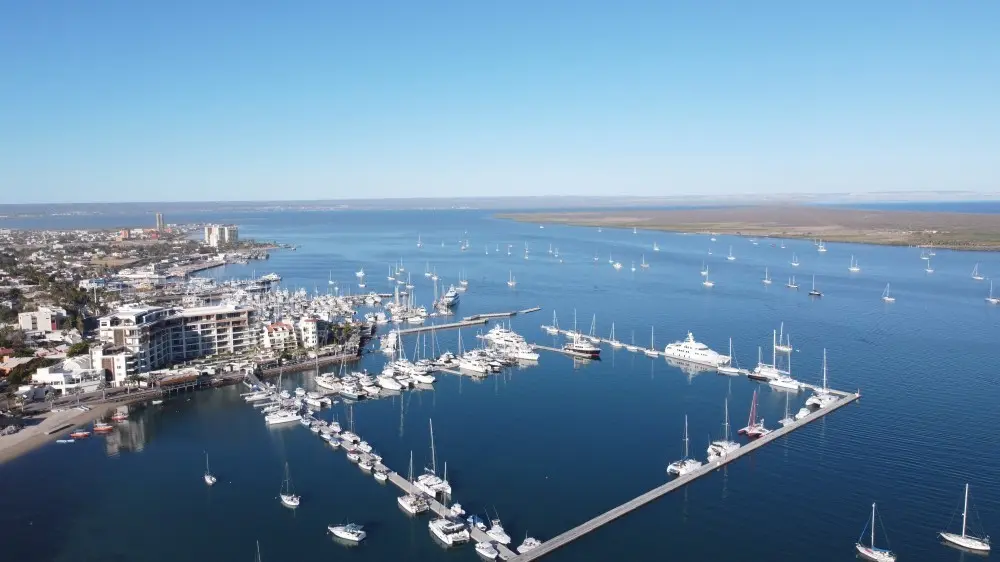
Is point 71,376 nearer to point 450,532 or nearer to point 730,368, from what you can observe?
point 450,532

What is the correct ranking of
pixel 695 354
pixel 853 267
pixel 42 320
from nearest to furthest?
1. pixel 695 354
2. pixel 42 320
3. pixel 853 267

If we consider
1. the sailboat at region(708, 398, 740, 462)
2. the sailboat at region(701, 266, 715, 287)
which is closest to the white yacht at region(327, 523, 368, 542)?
the sailboat at region(708, 398, 740, 462)

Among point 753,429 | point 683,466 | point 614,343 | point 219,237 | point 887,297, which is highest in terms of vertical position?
point 219,237

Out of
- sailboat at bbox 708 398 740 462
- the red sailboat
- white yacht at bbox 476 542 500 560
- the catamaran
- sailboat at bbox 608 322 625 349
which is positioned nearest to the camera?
white yacht at bbox 476 542 500 560

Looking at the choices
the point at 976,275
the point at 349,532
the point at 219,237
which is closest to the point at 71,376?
the point at 349,532

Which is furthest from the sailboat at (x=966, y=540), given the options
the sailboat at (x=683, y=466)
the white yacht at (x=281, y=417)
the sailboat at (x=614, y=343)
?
the sailboat at (x=614, y=343)

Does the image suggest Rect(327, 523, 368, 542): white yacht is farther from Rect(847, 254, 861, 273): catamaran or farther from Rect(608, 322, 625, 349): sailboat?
Rect(847, 254, 861, 273): catamaran

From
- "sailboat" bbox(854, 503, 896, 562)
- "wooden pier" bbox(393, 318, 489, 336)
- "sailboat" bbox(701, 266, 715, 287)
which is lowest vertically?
"sailboat" bbox(854, 503, 896, 562)

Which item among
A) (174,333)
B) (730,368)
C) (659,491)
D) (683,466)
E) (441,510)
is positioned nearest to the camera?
(441,510)
